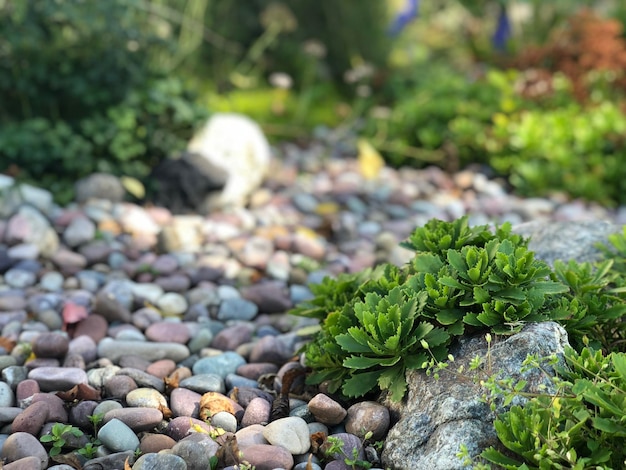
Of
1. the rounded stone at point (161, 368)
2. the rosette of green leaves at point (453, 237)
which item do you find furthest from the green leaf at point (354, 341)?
the rounded stone at point (161, 368)

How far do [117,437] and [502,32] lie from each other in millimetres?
7723

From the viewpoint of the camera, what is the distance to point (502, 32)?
338 inches

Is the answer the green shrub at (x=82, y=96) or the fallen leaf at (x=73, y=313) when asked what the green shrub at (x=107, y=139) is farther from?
the fallen leaf at (x=73, y=313)

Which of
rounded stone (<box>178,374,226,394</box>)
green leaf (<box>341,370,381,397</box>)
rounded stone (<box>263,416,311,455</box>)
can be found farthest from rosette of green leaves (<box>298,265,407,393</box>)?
rounded stone (<box>178,374,226,394</box>)

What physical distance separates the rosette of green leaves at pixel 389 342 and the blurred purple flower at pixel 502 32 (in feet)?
23.1

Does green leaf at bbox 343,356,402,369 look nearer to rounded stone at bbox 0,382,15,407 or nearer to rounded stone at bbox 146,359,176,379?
rounded stone at bbox 146,359,176,379

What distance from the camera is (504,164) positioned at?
536 centimetres

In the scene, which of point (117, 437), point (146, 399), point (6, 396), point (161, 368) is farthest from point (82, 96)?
point (117, 437)

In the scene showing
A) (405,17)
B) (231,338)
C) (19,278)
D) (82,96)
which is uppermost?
(405,17)

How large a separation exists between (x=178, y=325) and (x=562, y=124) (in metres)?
3.65

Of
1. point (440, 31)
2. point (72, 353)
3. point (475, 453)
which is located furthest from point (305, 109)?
point (475, 453)

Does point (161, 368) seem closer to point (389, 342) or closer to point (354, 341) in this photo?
point (354, 341)

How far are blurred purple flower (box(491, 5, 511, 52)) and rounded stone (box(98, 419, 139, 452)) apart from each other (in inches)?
297

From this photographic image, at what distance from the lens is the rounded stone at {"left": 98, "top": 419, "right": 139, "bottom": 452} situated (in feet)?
6.91
